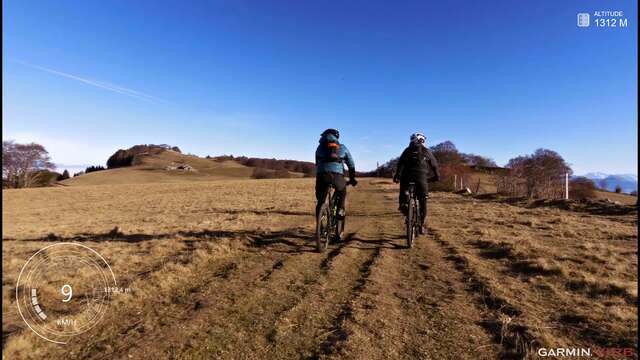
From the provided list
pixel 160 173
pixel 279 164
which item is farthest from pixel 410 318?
pixel 279 164

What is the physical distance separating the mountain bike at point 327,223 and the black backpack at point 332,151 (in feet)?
2.10

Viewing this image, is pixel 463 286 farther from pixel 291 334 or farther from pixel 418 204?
pixel 418 204

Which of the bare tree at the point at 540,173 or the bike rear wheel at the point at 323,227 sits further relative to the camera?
the bare tree at the point at 540,173

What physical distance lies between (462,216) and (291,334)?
1118 cm

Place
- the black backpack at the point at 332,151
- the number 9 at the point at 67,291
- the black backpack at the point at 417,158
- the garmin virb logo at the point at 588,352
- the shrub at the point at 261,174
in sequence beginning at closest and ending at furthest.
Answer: the garmin virb logo at the point at 588,352
the number 9 at the point at 67,291
the black backpack at the point at 332,151
the black backpack at the point at 417,158
the shrub at the point at 261,174

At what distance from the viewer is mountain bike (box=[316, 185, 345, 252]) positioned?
7.39 meters

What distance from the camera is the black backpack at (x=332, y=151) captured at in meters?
7.61

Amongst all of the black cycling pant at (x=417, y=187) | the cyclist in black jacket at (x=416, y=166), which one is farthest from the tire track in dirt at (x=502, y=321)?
the cyclist in black jacket at (x=416, y=166)

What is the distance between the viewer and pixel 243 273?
6.11 metres

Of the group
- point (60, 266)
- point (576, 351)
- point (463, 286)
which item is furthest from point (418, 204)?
point (60, 266)

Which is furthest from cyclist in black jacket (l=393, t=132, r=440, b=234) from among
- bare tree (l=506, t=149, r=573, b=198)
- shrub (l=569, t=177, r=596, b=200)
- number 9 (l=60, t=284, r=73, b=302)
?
shrub (l=569, t=177, r=596, b=200)

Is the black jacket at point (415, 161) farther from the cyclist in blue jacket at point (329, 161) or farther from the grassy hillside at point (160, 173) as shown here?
the grassy hillside at point (160, 173)
